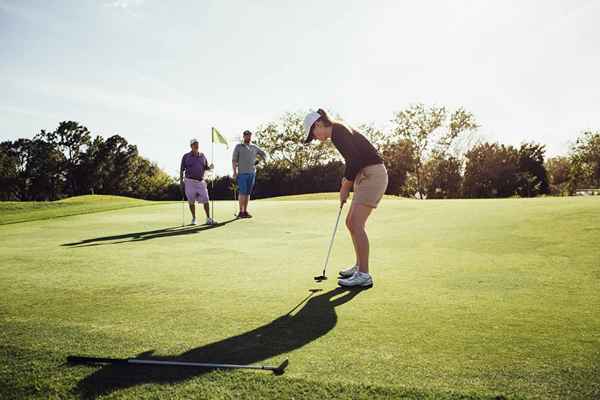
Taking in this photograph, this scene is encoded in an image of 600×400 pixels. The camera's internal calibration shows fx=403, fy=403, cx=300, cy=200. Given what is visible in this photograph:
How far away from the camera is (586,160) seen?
58.7m

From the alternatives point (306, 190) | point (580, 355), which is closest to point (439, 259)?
point (580, 355)

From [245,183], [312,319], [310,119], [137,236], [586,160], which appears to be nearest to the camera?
[312,319]

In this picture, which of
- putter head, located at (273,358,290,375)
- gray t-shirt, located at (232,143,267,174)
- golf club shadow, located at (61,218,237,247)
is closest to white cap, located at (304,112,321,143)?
putter head, located at (273,358,290,375)

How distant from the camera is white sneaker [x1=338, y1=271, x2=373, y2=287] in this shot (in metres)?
4.42

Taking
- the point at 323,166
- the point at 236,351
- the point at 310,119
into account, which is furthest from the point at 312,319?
the point at 323,166

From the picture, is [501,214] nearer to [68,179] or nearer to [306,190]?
[306,190]

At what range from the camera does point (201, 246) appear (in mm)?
7168

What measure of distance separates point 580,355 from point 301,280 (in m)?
2.79

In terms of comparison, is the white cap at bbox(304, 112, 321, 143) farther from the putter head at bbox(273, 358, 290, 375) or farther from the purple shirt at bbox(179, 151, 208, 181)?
the purple shirt at bbox(179, 151, 208, 181)

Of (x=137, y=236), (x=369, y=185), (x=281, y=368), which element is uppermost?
(x=369, y=185)

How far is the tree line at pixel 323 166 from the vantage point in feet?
148

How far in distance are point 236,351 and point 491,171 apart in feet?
160

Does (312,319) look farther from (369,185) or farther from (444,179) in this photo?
(444,179)

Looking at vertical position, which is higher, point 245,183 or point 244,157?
point 244,157
